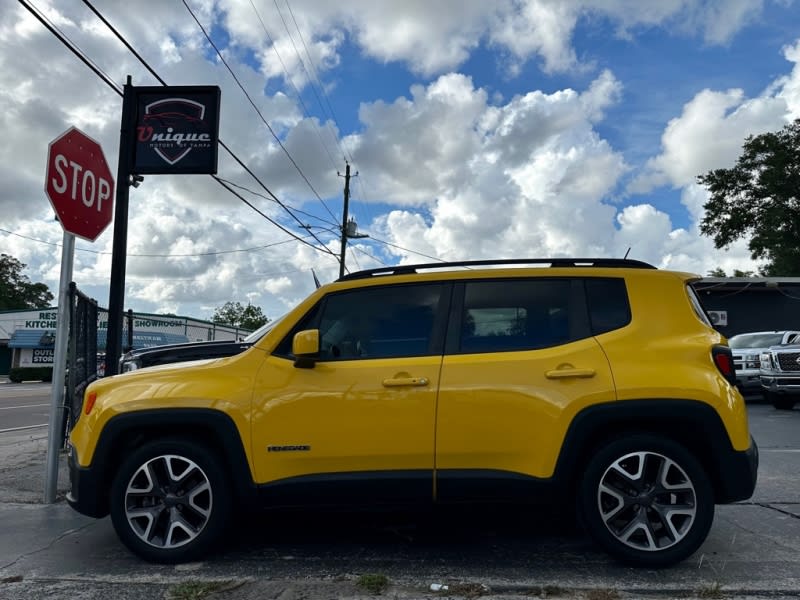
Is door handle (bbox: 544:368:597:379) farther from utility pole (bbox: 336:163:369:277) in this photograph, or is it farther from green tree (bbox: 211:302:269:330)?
green tree (bbox: 211:302:269:330)

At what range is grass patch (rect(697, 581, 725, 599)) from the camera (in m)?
3.38

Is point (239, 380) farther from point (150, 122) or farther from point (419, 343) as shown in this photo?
point (150, 122)

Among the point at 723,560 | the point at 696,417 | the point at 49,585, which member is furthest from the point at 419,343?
the point at 49,585

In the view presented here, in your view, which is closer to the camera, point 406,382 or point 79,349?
point 406,382

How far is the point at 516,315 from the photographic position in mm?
4074

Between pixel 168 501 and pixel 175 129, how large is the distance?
17.8ft

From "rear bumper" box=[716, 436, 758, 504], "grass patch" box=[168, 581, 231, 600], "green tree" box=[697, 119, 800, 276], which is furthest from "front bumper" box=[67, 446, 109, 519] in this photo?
"green tree" box=[697, 119, 800, 276]

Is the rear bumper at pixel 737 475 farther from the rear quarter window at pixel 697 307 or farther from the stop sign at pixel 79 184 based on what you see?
the stop sign at pixel 79 184

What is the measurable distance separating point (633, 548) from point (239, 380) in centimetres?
253

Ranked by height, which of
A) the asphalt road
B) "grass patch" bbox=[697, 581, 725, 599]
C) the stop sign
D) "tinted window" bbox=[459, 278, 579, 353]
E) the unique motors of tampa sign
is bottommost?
"grass patch" bbox=[697, 581, 725, 599]

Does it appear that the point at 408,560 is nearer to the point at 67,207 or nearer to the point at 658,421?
the point at 658,421

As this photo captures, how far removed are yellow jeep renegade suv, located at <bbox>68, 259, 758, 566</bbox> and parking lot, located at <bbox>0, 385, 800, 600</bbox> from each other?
0.23 m

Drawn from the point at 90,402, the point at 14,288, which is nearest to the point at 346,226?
the point at 90,402

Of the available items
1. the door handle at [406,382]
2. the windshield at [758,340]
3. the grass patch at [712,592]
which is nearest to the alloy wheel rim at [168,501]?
the door handle at [406,382]
